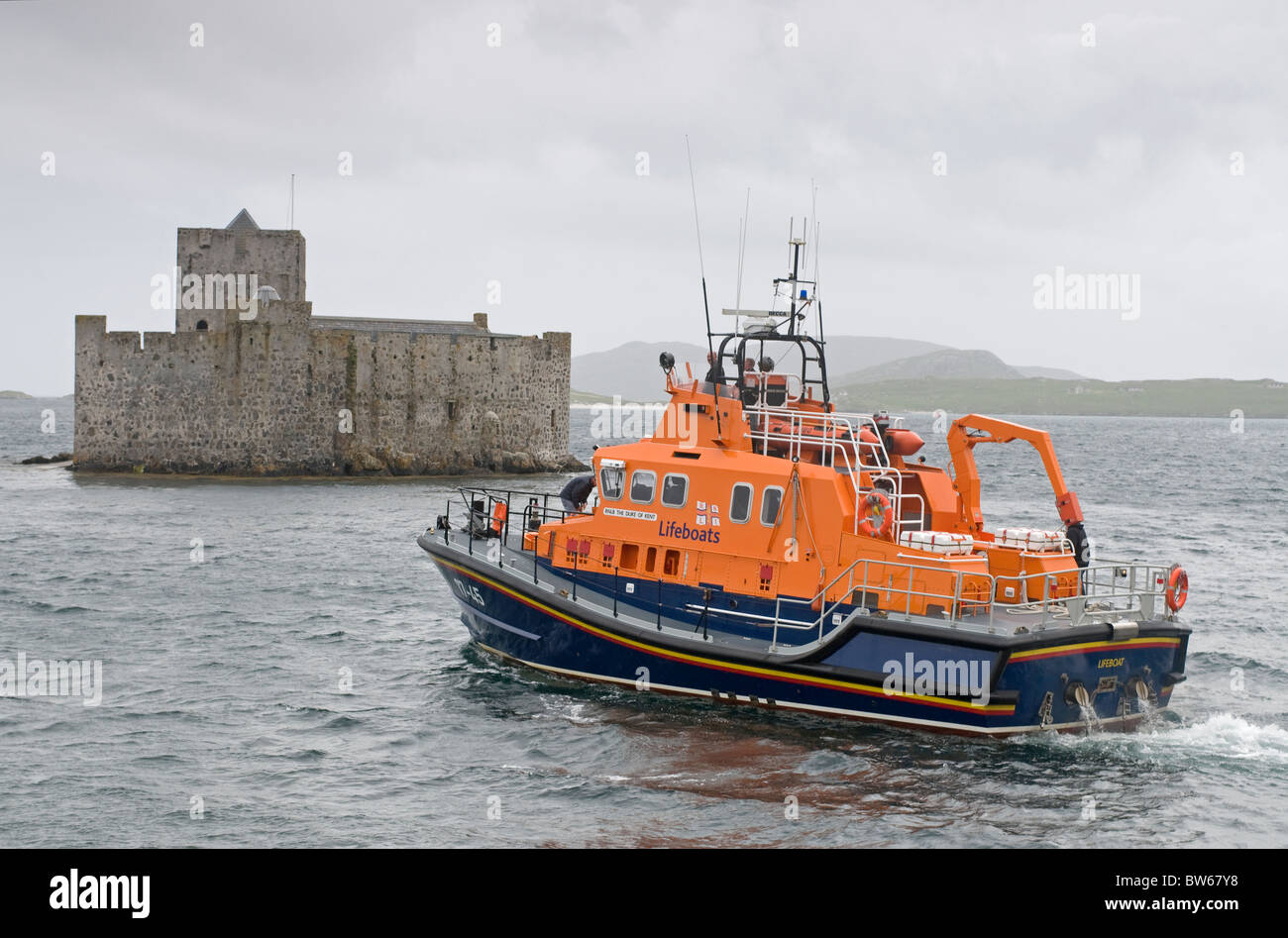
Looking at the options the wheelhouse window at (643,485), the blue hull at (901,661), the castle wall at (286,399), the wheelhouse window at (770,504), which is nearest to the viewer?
the blue hull at (901,661)

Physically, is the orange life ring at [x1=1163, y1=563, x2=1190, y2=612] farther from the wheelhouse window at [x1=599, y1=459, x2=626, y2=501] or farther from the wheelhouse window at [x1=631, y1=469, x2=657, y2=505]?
the wheelhouse window at [x1=599, y1=459, x2=626, y2=501]

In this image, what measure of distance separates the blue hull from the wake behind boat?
0.07ft

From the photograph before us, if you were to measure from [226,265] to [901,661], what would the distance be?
41932 mm

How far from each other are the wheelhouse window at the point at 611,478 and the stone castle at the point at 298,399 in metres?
28.2

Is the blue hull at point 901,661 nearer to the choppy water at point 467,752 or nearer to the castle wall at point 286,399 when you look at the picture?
the choppy water at point 467,752

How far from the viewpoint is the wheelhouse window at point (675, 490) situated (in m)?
14.7

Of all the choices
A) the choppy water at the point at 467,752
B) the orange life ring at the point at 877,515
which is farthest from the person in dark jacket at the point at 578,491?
the orange life ring at the point at 877,515

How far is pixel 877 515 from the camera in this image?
14.0m

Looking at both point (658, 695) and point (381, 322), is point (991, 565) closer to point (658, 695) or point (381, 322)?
point (658, 695)

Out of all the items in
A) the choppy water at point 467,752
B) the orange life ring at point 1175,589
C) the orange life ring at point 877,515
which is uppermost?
the orange life ring at point 877,515

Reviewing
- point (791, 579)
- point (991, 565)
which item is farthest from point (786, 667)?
point (991, 565)

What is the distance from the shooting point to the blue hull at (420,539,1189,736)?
12703mm
